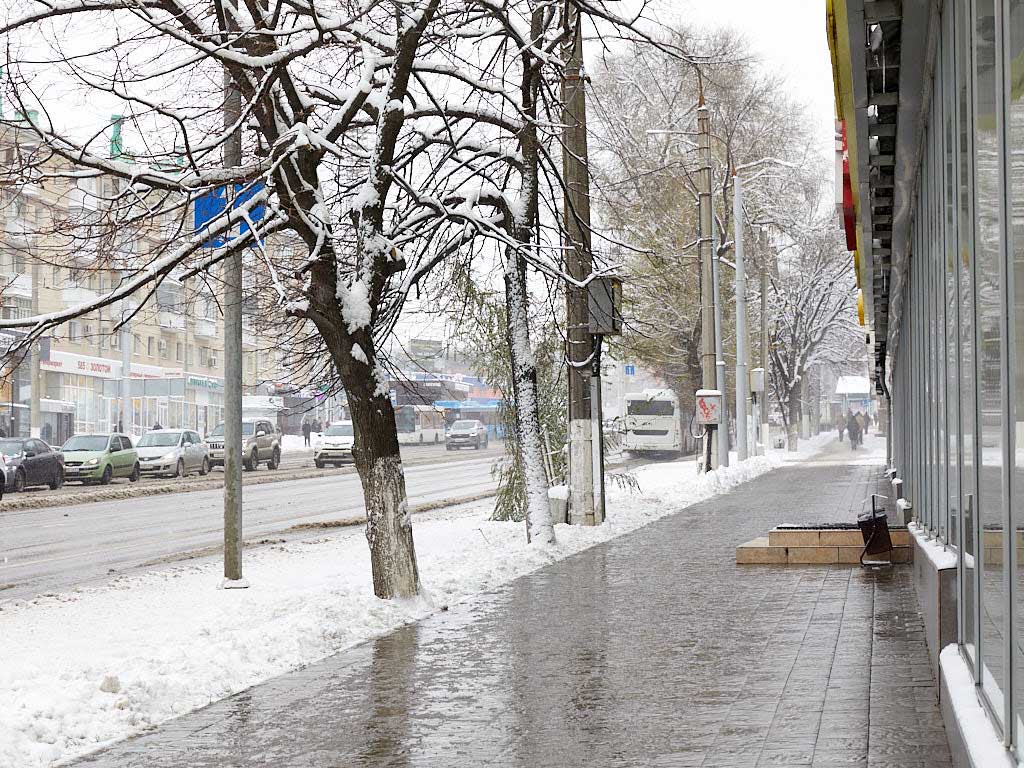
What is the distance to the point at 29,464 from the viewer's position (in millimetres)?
34969

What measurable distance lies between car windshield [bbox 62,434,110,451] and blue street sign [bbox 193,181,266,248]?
28125 millimetres

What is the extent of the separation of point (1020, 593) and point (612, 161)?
138 feet

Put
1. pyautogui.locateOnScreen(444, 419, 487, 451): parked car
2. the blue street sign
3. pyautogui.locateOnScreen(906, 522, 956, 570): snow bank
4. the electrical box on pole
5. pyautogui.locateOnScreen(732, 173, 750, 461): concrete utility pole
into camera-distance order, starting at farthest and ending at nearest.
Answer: pyautogui.locateOnScreen(444, 419, 487, 451): parked car → pyautogui.locateOnScreen(732, 173, 750, 461): concrete utility pole → the electrical box on pole → the blue street sign → pyautogui.locateOnScreen(906, 522, 956, 570): snow bank

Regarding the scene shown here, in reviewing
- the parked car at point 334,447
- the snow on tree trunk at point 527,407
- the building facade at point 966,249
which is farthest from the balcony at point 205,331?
the building facade at point 966,249

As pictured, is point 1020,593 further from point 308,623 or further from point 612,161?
point 612,161

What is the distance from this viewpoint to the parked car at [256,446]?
46531mm

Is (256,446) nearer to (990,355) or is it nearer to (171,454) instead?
(171,454)

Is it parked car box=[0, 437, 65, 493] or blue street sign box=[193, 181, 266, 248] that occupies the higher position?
blue street sign box=[193, 181, 266, 248]

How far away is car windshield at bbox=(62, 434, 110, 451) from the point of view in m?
39.1

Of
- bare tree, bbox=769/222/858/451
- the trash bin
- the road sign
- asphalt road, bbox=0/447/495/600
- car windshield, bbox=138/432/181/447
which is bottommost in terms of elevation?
asphalt road, bbox=0/447/495/600

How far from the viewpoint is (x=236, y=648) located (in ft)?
28.9

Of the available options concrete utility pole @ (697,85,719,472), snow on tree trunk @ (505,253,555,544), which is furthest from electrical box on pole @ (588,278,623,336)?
concrete utility pole @ (697,85,719,472)

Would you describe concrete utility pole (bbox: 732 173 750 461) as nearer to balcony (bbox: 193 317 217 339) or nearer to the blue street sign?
the blue street sign

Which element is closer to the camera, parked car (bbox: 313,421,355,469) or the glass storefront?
the glass storefront
